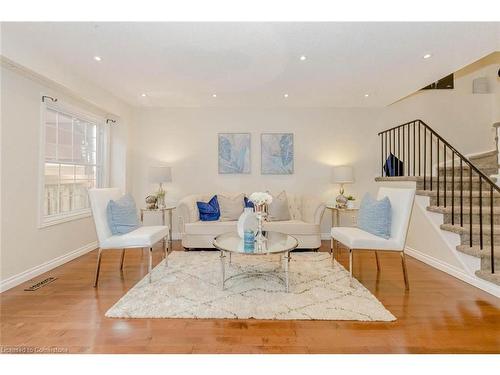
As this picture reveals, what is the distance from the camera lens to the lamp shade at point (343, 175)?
470cm

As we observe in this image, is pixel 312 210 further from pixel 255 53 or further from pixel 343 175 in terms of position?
pixel 255 53

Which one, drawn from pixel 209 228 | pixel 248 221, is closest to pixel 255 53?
pixel 248 221

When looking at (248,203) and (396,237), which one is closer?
(396,237)

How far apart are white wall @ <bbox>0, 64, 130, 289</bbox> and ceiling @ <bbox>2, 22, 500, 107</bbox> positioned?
37cm

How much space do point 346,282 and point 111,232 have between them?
269 centimetres

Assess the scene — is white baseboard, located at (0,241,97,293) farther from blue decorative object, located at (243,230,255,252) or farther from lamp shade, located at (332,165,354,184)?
lamp shade, located at (332,165,354,184)

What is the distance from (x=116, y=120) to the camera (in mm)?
4867

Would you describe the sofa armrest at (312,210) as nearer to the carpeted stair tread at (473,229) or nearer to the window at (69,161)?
the carpeted stair tread at (473,229)

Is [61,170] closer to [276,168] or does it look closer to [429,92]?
[276,168]

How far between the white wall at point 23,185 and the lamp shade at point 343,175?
14.1 feet

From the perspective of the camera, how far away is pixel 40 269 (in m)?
3.15

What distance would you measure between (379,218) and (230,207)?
2.36m
